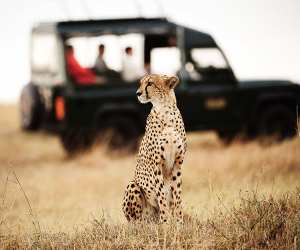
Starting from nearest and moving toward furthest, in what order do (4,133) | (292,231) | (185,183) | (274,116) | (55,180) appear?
(292,231)
(185,183)
(55,180)
(274,116)
(4,133)

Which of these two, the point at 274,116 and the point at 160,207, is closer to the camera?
the point at 160,207

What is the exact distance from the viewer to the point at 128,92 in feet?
38.5

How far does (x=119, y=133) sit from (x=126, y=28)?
1701 millimetres

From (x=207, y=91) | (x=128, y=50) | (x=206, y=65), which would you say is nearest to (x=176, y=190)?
(x=128, y=50)

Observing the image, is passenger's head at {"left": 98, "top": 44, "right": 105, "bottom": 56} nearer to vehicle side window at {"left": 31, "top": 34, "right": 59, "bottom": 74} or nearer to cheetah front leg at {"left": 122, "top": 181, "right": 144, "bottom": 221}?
vehicle side window at {"left": 31, "top": 34, "right": 59, "bottom": 74}

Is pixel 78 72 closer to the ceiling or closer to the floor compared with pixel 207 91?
closer to the ceiling

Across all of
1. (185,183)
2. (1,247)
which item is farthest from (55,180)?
(1,247)

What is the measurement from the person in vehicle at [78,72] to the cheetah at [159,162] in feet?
20.1

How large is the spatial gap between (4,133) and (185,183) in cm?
1018

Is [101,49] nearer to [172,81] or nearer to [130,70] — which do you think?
[130,70]

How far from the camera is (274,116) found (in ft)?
42.0

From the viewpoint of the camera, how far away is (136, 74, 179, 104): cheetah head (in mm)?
5484

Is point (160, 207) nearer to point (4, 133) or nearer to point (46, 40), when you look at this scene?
point (46, 40)

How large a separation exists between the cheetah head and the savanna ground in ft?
2.19
